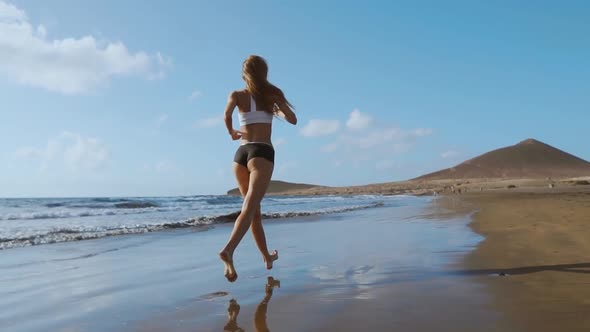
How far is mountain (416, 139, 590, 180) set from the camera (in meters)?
56.3

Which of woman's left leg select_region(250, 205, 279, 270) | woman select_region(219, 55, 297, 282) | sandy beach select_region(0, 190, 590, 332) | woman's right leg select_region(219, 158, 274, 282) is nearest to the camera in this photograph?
sandy beach select_region(0, 190, 590, 332)

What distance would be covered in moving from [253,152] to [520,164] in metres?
63.9

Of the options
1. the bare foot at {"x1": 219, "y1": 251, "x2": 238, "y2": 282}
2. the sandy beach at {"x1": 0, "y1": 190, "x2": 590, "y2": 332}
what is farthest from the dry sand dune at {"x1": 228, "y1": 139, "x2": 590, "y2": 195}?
the bare foot at {"x1": 219, "y1": 251, "x2": 238, "y2": 282}

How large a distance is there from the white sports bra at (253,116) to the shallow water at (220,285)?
1.20m

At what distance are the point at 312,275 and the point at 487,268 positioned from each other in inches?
52.8

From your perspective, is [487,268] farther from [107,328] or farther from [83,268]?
[83,268]

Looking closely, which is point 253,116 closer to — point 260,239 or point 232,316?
point 260,239

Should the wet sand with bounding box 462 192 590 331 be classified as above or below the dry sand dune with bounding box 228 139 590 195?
below

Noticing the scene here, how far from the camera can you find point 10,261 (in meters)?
4.97

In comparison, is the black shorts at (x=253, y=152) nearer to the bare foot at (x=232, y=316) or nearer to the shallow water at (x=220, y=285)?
the shallow water at (x=220, y=285)

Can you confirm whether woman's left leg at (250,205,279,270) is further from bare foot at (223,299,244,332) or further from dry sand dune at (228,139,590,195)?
dry sand dune at (228,139,590,195)

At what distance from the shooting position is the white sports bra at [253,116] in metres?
3.42

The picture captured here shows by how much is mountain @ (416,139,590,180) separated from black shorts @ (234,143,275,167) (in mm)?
57691

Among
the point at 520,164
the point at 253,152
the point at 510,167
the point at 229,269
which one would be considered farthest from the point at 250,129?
the point at 520,164
